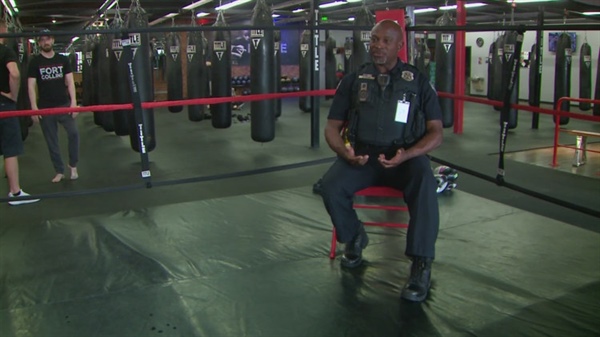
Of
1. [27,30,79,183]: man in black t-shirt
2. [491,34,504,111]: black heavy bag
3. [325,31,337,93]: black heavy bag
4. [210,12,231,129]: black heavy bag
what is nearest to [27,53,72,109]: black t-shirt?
[27,30,79,183]: man in black t-shirt

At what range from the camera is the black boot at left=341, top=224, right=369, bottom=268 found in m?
2.94

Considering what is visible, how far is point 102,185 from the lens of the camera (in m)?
5.34

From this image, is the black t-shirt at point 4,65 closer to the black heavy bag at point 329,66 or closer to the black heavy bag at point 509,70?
the black heavy bag at point 509,70

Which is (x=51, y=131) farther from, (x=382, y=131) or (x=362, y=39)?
(x=382, y=131)

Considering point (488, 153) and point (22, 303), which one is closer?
point (22, 303)

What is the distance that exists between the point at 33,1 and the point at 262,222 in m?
6.76

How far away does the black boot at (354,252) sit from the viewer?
294cm

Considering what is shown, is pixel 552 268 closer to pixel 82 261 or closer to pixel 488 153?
pixel 82 261

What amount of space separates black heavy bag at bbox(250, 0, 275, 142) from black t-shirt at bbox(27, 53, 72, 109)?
181 centimetres

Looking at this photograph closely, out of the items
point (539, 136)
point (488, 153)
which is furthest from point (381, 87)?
point (539, 136)

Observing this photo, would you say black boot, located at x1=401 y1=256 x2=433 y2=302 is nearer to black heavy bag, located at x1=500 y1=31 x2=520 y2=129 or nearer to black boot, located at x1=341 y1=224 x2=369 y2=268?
black boot, located at x1=341 y1=224 x2=369 y2=268

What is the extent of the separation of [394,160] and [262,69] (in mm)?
3090

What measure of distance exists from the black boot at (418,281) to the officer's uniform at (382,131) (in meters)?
0.30

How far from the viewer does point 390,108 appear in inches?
108
